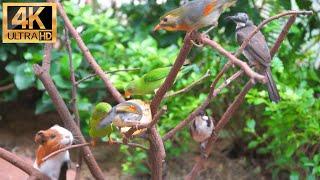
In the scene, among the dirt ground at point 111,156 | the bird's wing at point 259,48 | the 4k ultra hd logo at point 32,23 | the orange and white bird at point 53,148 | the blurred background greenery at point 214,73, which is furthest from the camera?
the dirt ground at point 111,156

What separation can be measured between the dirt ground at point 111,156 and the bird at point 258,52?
1.14m

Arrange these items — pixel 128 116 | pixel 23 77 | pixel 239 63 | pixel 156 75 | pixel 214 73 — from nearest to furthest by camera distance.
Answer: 1. pixel 239 63
2. pixel 128 116
3. pixel 156 75
4. pixel 214 73
5. pixel 23 77

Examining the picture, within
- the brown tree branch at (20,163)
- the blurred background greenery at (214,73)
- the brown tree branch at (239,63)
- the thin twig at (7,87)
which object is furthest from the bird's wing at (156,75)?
the thin twig at (7,87)

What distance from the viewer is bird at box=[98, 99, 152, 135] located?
1.25m

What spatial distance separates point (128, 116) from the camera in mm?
1266

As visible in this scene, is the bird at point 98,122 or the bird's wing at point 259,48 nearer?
the bird at point 98,122

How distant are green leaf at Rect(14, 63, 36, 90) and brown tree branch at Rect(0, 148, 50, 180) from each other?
4.53 ft

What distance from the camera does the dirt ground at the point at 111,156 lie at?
A: 2.74m

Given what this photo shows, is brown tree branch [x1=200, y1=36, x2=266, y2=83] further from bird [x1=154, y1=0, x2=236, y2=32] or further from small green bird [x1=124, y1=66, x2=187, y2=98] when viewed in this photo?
small green bird [x1=124, y1=66, x2=187, y2=98]

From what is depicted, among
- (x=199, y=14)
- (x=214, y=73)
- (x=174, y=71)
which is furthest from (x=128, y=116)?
(x=214, y=73)

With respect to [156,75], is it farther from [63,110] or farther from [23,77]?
[23,77]

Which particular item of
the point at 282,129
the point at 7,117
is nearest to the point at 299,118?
the point at 282,129

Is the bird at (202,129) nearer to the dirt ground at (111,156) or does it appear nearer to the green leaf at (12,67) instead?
the dirt ground at (111,156)

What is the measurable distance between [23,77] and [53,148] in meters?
1.39
